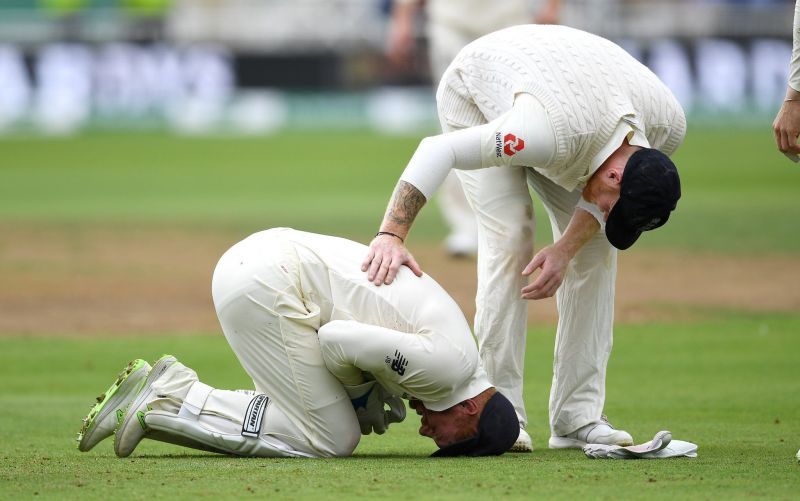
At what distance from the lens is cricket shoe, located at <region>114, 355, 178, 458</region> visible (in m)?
5.33

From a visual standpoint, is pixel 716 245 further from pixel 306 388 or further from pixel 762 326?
pixel 306 388

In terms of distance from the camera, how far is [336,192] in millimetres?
20438

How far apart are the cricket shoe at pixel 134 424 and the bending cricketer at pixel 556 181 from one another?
970 mm

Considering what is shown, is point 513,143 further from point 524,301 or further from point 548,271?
point 524,301

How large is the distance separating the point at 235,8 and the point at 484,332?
84.9 ft

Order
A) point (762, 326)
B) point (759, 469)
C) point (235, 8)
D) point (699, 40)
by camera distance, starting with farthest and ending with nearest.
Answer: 1. point (235, 8)
2. point (699, 40)
3. point (762, 326)
4. point (759, 469)

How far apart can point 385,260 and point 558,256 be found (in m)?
0.73

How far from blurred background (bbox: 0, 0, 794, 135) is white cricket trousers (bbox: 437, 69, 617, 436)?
2183cm

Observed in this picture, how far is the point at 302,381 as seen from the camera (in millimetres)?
5309

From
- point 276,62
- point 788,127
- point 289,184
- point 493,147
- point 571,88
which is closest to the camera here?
point 493,147

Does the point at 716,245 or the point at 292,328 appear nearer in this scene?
the point at 292,328

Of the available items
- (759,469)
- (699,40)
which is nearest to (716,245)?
(759,469)

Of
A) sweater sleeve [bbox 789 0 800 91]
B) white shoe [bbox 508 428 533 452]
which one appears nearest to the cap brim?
white shoe [bbox 508 428 533 452]

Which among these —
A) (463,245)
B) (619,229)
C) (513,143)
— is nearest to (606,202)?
(619,229)
